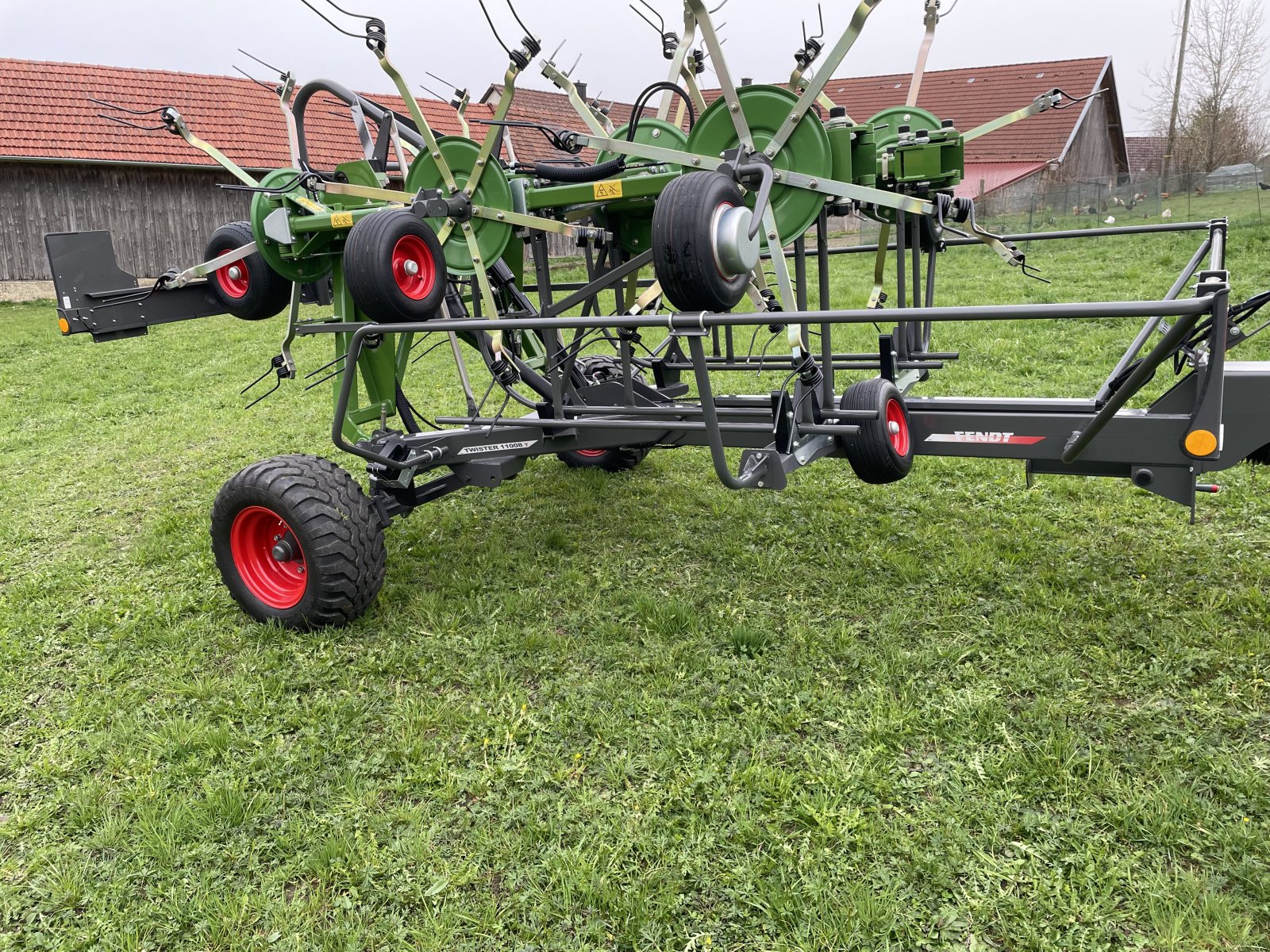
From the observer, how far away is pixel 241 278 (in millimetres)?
5172

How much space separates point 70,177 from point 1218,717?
2394 cm

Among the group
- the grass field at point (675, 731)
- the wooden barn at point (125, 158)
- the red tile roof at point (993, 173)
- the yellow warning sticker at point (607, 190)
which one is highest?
the wooden barn at point (125, 158)

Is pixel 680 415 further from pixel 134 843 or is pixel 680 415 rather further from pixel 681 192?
pixel 134 843

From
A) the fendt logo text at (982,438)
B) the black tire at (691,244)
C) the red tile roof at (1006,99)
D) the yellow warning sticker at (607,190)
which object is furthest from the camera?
the red tile roof at (1006,99)

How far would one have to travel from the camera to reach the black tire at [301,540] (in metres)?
4.13

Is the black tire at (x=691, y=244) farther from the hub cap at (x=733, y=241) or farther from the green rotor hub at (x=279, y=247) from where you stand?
the green rotor hub at (x=279, y=247)

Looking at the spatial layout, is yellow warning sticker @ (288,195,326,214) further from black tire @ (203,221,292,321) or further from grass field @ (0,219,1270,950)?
grass field @ (0,219,1270,950)

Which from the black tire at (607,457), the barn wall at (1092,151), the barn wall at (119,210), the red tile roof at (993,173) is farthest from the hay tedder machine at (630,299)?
the barn wall at (1092,151)

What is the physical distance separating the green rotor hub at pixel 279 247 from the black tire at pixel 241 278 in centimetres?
11

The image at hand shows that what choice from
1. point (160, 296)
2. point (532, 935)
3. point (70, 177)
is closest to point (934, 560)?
point (532, 935)

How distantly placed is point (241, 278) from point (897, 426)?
12.1 feet

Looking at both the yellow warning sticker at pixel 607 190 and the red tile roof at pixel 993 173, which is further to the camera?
the red tile roof at pixel 993 173

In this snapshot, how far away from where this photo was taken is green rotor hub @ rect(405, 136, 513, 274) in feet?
14.6

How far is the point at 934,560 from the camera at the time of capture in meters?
4.75
